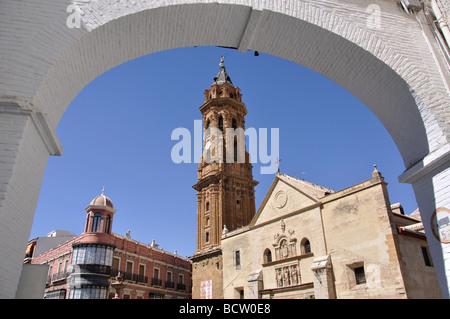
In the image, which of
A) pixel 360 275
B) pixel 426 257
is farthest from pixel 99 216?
pixel 426 257

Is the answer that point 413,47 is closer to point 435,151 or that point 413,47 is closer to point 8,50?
point 435,151

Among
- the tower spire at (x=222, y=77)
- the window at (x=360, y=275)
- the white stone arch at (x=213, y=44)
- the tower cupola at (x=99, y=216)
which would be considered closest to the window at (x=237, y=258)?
the window at (x=360, y=275)

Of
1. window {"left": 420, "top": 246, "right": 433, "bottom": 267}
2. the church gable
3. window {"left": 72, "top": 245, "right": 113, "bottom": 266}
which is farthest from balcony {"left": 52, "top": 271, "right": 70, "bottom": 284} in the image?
window {"left": 420, "top": 246, "right": 433, "bottom": 267}

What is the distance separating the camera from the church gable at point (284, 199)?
60.5ft

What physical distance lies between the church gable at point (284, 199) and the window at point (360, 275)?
3.87m

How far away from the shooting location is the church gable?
1845 centimetres

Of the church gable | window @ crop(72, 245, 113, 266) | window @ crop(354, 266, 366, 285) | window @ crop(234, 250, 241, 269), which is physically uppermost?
the church gable

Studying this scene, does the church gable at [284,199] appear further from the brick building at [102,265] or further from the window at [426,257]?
the brick building at [102,265]

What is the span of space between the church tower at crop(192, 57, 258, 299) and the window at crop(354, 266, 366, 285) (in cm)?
1191

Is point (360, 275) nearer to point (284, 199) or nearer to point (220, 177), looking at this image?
point (284, 199)

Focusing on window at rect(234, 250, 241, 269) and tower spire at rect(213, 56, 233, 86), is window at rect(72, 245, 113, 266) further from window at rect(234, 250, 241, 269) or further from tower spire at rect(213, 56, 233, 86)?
tower spire at rect(213, 56, 233, 86)

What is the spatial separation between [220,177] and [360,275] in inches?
685
